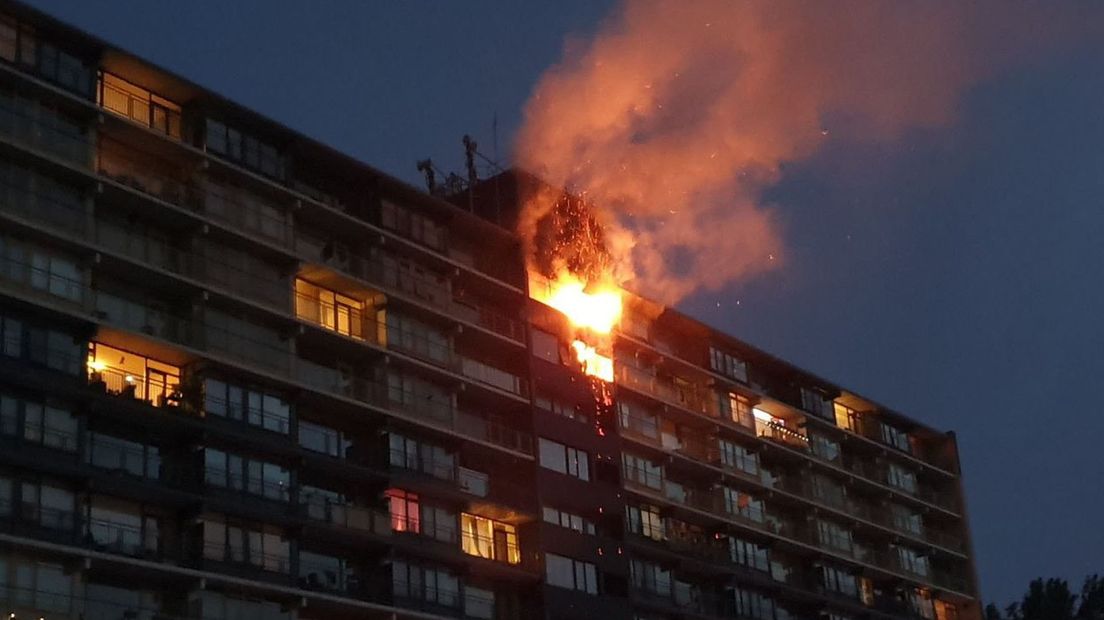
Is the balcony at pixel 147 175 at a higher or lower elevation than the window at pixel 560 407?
higher

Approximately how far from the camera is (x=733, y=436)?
10469 centimetres

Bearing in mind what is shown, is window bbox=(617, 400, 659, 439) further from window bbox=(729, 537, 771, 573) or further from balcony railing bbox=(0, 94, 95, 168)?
balcony railing bbox=(0, 94, 95, 168)

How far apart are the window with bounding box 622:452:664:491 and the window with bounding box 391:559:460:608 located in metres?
17.2

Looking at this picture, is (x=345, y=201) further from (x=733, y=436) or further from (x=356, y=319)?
(x=733, y=436)

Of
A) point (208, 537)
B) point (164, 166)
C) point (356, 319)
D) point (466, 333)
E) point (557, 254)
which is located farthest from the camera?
point (557, 254)

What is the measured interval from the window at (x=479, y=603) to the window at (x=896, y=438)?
49.5 metres

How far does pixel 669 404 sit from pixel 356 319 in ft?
82.6

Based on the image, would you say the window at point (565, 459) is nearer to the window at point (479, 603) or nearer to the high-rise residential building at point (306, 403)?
the high-rise residential building at point (306, 403)

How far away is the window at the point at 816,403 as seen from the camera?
11456 cm

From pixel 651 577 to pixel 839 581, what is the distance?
21.7m

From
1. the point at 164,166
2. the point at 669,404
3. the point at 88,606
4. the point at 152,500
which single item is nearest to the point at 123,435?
the point at 152,500

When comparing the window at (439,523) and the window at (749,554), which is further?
the window at (749,554)

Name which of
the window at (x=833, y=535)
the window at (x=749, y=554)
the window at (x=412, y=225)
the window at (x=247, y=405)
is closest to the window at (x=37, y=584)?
the window at (x=247, y=405)

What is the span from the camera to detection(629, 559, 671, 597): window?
303 feet
